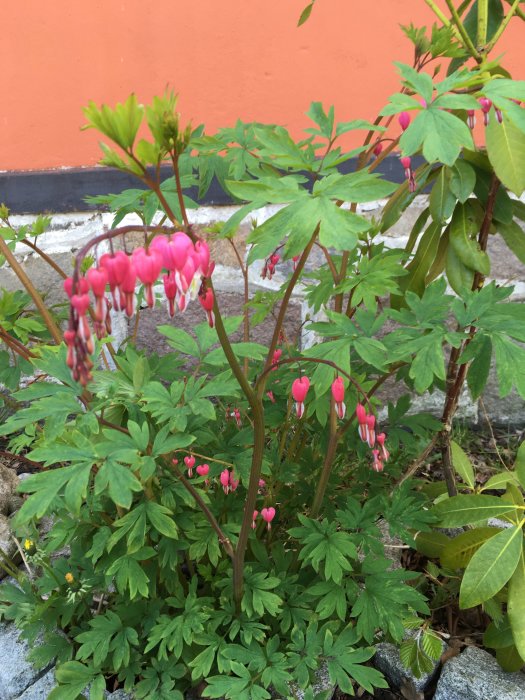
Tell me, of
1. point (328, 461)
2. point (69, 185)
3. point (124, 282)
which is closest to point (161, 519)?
point (328, 461)

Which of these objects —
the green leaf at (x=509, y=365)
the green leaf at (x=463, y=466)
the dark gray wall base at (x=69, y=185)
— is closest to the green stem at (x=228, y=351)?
the green leaf at (x=509, y=365)

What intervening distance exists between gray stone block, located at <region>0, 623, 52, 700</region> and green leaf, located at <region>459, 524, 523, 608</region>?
3.16ft

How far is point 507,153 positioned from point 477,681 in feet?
3.48

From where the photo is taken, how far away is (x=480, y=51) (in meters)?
1.32

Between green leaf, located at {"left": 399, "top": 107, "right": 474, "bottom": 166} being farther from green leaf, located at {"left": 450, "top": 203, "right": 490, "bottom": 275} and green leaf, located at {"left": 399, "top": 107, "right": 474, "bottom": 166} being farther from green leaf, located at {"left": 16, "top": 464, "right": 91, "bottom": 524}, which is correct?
green leaf, located at {"left": 16, "top": 464, "right": 91, "bottom": 524}

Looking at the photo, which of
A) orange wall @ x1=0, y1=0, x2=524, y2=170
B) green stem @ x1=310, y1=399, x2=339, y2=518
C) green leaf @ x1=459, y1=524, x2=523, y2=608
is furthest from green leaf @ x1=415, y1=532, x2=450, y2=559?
orange wall @ x1=0, y1=0, x2=524, y2=170

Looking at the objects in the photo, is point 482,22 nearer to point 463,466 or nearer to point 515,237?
point 515,237

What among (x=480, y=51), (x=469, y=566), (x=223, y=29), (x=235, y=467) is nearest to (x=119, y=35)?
(x=223, y=29)

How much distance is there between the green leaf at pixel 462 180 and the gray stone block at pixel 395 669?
98 centimetres

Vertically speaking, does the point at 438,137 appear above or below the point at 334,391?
above

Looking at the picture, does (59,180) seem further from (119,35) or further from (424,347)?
(424,347)

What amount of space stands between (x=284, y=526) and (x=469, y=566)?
45 cm

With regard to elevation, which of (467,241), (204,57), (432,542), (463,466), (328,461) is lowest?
(432,542)

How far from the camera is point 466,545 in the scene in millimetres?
1366
